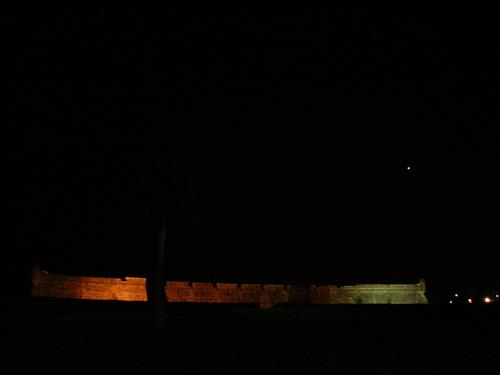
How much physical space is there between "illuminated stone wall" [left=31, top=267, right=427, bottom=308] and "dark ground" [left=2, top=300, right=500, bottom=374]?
12.2 m

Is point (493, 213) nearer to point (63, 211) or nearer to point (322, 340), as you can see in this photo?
point (63, 211)

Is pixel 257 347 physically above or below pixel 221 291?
below

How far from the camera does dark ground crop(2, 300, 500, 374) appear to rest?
8.00 m

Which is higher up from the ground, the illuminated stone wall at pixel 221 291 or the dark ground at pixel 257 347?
the illuminated stone wall at pixel 221 291

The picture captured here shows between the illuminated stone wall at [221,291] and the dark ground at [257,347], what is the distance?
12185mm

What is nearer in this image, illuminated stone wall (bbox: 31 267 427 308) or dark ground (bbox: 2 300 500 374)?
dark ground (bbox: 2 300 500 374)

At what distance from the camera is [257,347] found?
10.5 metres

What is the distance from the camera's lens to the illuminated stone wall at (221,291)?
92.0ft

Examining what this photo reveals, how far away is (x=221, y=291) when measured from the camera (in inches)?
1384

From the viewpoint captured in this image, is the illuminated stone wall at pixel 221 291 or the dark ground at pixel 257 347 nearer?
the dark ground at pixel 257 347

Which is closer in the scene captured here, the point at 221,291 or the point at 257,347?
the point at 257,347

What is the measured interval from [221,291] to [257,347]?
81.7ft

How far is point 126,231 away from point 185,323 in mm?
20318

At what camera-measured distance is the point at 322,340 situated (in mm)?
11828
